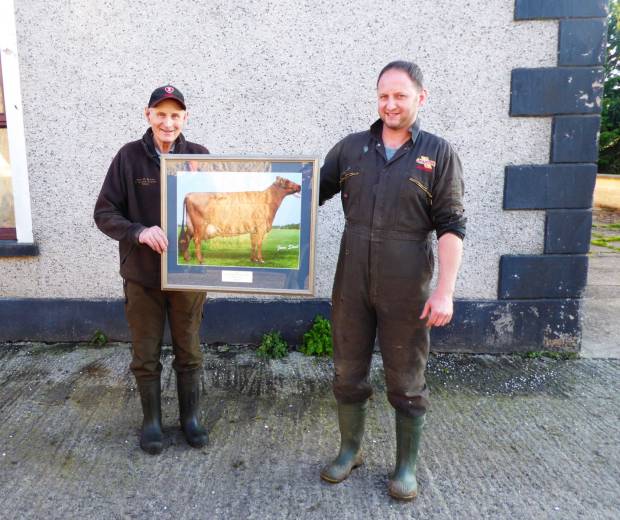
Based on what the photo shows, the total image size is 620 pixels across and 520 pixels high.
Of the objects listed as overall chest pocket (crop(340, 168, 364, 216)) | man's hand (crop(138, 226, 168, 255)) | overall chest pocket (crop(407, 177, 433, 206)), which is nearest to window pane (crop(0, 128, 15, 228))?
man's hand (crop(138, 226, 168, 255))

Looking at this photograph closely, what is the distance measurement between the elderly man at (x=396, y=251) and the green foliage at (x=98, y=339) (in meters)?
2.58

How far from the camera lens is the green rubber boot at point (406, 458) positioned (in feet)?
8.32

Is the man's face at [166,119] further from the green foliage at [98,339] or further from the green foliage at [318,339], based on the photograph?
the green foliage at [98,339]

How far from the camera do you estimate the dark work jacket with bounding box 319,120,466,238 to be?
7.66 ft

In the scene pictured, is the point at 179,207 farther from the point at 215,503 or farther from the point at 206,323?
the point at 206,323

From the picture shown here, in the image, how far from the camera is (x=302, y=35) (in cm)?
405

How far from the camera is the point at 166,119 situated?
2.66 m

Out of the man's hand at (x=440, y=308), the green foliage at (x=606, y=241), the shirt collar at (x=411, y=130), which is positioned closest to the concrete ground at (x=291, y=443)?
the man's hand at (x=440, y=308)

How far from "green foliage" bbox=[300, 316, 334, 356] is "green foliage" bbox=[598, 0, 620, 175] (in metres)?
14.9

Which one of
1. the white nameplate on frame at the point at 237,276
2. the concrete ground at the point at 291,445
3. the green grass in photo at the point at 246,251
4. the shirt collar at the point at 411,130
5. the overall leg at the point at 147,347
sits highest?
the shirt collar at the point at 411,130

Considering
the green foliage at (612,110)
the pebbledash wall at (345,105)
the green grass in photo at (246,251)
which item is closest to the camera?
the green grass in photo at (246,251)

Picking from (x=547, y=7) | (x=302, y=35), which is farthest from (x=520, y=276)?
(x=302, y=35)

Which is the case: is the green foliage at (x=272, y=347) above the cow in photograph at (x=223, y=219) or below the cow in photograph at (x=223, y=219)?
below

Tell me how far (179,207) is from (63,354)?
7.65 ft
